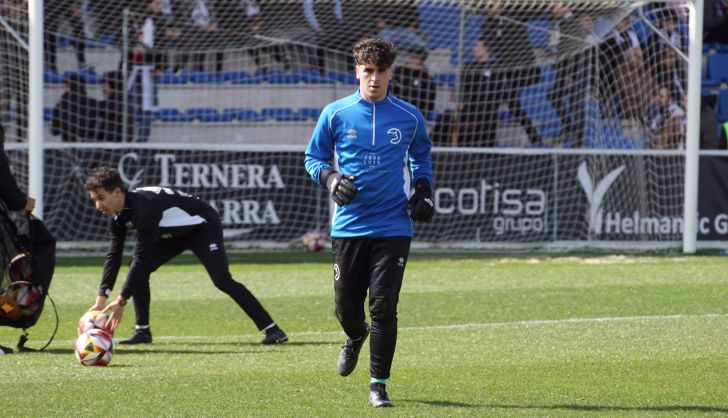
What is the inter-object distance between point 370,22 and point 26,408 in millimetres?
13356

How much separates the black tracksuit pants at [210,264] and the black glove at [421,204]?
3.12 metres

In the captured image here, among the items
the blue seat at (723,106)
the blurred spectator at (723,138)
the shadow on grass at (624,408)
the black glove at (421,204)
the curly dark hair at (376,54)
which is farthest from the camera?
the blue seat at (723,106)

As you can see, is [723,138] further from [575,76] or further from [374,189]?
[374,189]

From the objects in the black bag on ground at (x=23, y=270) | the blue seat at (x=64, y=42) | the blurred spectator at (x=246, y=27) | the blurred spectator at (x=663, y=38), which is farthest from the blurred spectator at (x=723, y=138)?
the black bag on ground at (x=23, y=270)

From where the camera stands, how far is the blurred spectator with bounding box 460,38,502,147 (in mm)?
18656

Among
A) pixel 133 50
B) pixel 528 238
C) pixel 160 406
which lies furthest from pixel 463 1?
pixel 160 406

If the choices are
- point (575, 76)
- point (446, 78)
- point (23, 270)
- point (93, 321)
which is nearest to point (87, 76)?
point (446, 78)

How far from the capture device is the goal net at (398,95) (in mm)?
17391

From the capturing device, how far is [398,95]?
1898cm

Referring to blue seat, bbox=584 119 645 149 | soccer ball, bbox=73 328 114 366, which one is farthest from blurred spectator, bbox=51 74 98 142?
soccer ball, bbox=73 328 114 366

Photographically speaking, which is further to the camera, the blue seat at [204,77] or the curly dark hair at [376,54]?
the blue seat at [204,77]

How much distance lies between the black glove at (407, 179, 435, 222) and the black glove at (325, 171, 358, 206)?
0.35 m

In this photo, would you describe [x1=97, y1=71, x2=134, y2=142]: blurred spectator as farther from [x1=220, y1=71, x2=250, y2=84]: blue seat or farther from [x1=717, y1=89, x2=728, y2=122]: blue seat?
[x1=717, y1=89, x2=728, y2=122]: blue seat

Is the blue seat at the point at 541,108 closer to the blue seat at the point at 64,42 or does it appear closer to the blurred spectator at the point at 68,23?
the blurred spectator at the point at 68,23
